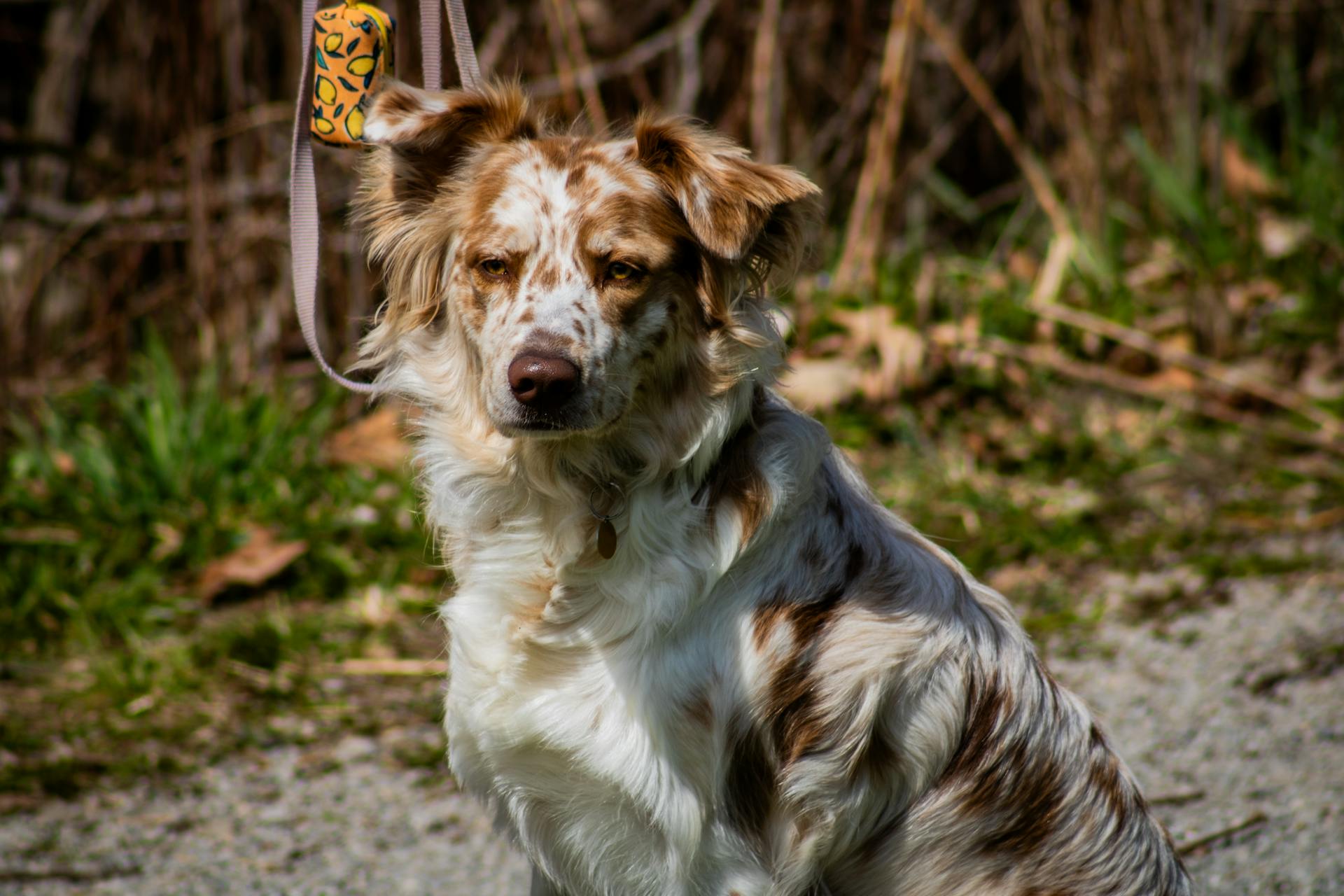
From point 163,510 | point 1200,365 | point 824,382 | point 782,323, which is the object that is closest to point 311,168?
point 163,510

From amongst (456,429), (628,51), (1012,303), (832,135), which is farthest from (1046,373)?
(456,429)

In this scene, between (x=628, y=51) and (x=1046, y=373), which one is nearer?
(x=1046, y=373)

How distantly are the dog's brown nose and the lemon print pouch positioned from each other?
78cm

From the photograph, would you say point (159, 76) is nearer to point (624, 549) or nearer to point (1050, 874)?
point (624, 549)

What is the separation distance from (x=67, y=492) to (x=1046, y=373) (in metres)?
4.23

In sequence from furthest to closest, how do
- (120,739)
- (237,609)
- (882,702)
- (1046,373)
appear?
1. (1046,373)
2. (237,609)
3. (120,739)
4. (882,702)

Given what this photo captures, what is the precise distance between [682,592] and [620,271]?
0.65 meters

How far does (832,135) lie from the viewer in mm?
6629

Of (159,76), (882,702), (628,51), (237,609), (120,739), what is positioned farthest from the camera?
(628,51)

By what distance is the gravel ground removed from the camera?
336 cm

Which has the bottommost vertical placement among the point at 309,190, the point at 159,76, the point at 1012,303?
the point at 1012,303

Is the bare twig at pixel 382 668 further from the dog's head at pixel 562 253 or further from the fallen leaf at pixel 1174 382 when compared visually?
the fallen leaf at pixel 1174 382

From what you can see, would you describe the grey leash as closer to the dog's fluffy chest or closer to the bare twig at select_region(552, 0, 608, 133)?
the dog's fluffy chest

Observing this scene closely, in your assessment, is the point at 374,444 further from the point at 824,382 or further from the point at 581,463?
the point at 581,463
